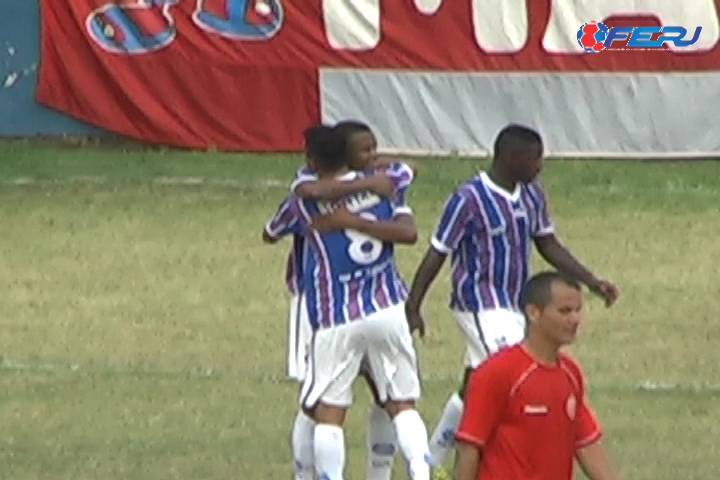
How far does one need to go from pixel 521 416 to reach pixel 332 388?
244 centimetres

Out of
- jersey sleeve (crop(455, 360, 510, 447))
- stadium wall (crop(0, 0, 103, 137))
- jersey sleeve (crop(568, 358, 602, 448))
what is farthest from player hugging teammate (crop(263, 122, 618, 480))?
stadium wall (crop(0, 0, 103, 137))

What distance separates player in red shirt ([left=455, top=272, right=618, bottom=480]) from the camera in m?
7.20

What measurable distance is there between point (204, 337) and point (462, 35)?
8.22 meters

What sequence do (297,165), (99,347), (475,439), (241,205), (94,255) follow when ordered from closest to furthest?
(475,439), (99,347), (94,255), (241,205), (297,165)

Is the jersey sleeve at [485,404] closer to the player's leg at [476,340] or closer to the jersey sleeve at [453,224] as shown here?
the player's leg at [476,340]

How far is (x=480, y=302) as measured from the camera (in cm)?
994

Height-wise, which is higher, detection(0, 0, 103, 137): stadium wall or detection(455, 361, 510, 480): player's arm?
detection(455, 361, 510, 480): player's arm

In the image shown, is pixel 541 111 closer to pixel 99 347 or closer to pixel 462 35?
pixel 462 35

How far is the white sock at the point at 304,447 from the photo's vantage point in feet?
32.1

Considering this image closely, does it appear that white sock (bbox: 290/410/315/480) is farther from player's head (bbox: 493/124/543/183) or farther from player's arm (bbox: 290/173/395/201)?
player's head (bbox: 493/124/543/183)

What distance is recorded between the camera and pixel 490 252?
389 inches

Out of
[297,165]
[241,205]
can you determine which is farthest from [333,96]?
[241,205]

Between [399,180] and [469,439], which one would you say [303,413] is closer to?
[399,180]

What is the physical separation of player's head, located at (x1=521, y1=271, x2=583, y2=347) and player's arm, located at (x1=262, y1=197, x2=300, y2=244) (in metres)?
2.59
